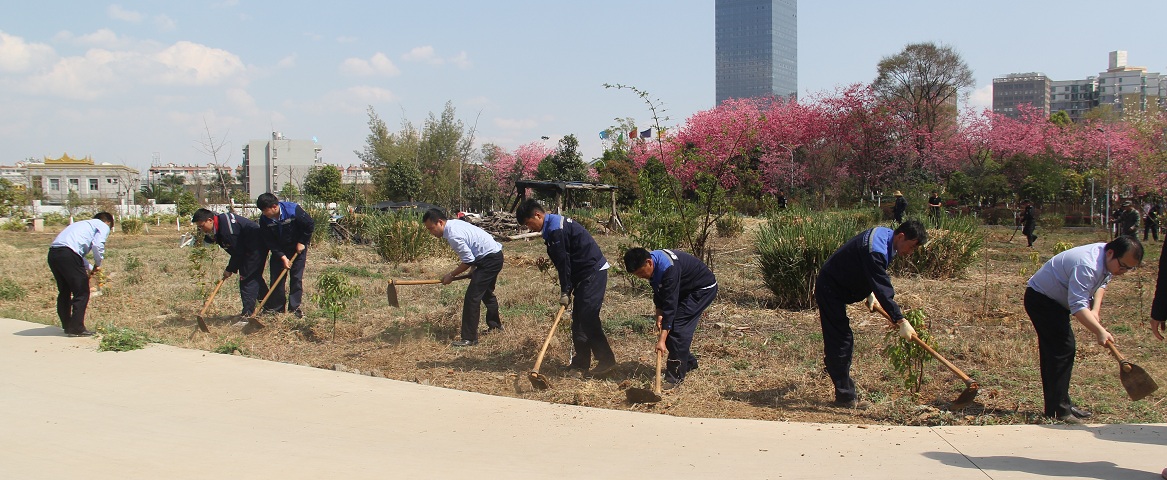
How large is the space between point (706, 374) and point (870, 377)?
133 centimetres

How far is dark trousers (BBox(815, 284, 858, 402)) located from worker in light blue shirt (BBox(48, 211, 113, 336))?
7.39 metres

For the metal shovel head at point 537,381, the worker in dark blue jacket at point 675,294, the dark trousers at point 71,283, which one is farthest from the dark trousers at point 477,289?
the dark trousers at point 71,283

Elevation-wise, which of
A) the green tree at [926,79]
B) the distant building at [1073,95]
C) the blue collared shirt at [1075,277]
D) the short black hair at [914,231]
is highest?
the distant building at [1073,95]

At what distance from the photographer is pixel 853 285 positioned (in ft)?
19.0

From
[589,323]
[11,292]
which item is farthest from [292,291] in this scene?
[11,292]

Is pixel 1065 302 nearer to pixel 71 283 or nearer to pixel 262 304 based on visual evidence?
pixel 262 304

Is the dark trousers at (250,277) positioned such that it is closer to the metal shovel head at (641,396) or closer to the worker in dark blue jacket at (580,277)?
the worker in dark blue jacket at (580,277)

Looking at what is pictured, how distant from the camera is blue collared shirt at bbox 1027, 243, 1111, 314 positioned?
4.88 metres

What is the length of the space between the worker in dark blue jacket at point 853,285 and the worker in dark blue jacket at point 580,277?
1.86 meters

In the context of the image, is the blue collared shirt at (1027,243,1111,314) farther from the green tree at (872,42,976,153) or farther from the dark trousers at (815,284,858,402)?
the green tree at (872,42,976,153)

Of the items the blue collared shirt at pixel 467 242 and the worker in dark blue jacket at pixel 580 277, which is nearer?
the worker in dark blue jacket at pixel 580 277

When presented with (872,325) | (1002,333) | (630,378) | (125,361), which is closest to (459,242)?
(630,378)

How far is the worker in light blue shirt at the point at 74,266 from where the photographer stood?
8.31 metres

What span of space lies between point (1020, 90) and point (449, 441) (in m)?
190
